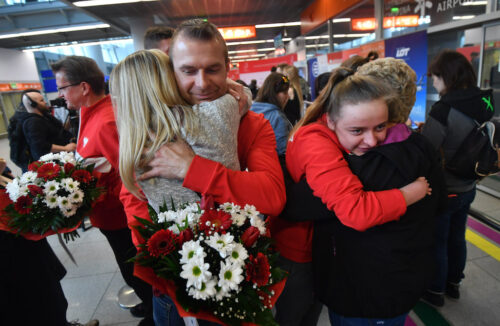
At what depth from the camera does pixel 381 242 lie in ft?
3.62

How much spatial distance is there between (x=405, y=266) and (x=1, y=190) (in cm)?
220

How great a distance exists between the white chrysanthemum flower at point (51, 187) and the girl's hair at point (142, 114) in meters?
0.93

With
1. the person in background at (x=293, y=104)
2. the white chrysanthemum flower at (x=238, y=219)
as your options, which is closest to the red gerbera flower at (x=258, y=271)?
the white chrysanthemum flower at (x=238, y=219)

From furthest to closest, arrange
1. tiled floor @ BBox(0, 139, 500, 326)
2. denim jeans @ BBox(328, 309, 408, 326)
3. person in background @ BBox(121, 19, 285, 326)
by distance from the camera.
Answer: tiled floor @ BBox(0, 139, 500, 326) → denim jeans @ BBox(328, 309, 408, 326) → person in background @ BBox(121, 19, 285, 326)

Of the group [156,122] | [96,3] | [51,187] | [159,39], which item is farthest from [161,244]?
[96,3]

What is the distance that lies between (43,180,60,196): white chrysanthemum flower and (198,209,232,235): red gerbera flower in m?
1.25

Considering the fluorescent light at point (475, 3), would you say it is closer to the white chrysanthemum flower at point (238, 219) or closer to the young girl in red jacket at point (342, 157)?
the young girl in red jacket at point (342, 157)

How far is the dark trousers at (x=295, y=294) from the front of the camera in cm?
139

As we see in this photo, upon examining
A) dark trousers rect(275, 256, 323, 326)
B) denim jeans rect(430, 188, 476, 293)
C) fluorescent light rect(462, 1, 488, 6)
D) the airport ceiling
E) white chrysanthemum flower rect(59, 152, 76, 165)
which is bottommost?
denim jeans rect(430, 188, 476, 293)

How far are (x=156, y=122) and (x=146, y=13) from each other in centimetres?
948

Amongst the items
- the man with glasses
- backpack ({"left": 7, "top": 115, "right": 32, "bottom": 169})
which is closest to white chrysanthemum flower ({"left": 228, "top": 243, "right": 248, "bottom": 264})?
the man with glasses

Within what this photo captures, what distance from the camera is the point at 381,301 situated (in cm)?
113

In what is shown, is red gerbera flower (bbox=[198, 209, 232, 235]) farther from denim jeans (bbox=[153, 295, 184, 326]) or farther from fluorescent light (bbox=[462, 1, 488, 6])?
fluorescent light (bbox=[462, 1, 488, 6])

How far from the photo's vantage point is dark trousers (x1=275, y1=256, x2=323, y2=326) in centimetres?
139
